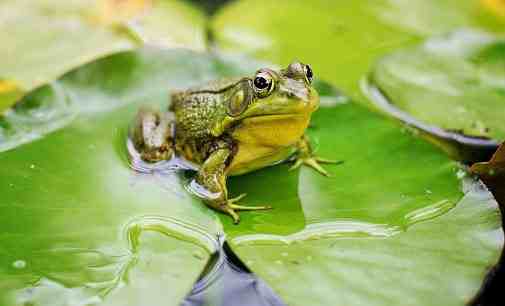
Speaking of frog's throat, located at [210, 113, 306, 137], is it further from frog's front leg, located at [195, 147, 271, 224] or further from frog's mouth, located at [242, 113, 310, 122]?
frog's front leg, located at [195, 147, 271, 224]

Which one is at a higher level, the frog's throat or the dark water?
the frog's throat

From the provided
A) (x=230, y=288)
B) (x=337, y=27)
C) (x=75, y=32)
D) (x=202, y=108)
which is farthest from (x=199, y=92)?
(x=337, y=27)

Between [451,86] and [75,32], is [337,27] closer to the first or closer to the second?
[451,86]

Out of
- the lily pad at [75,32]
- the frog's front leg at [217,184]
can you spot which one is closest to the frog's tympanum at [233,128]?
the frog's front leg at [217,184]

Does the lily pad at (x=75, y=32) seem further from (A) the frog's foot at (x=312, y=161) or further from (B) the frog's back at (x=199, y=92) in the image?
(A) the frog's foot at (x=312, y=161)

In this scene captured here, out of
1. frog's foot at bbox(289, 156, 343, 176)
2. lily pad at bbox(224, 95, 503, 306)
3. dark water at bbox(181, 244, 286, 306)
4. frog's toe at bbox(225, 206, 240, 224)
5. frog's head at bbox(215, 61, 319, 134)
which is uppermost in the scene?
frog's head at bbox(215, 61, 319, 134)

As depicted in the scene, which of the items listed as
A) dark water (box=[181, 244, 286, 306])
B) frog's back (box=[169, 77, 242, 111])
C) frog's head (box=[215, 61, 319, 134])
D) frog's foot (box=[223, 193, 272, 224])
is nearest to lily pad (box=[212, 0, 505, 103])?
frog's back (box=[169, 77, 242, 111])
